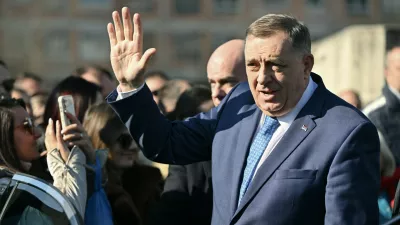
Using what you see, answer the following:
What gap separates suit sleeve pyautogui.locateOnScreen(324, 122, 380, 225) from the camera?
4035 mm

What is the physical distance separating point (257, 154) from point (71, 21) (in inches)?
2459

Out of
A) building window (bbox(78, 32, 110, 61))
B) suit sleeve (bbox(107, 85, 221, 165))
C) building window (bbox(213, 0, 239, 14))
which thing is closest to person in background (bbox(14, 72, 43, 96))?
suit sleeve (bbox(107, 85, 221, 165))

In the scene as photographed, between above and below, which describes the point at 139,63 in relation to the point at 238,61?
above

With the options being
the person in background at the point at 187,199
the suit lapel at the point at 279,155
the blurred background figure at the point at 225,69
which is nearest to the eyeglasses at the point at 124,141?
the person in background at the point at 187,199

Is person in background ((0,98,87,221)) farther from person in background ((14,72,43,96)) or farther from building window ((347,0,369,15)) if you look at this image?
building window ((347,0,369,15))

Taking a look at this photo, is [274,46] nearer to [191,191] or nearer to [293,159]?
[293,159]

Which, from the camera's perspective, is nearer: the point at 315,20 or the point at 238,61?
the point at 238,61

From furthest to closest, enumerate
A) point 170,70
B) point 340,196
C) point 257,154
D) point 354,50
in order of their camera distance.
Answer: point 170,70
point 354,50
point 257,154
point 340,196

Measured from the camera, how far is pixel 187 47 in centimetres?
6738

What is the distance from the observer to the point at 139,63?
174 inches

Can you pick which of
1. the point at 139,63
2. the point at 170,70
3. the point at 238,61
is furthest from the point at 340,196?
the point at 170,70

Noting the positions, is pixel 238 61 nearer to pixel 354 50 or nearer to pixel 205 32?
pixel 354 50

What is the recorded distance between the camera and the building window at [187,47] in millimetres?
66625

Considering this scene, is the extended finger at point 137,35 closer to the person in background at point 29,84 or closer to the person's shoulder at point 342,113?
the person's shoulder at point 342,113
